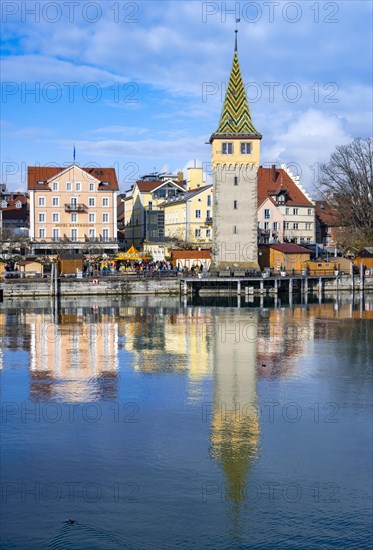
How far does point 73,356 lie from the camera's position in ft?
105

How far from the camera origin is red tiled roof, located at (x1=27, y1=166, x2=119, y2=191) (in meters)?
73.7

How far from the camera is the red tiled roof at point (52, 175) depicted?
73.7 m

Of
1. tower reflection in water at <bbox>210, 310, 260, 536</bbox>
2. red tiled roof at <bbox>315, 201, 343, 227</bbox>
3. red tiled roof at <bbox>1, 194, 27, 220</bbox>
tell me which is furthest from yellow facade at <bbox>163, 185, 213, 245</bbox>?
tower reflection in water at <bbox>210, 310, 260, 536</bbox>

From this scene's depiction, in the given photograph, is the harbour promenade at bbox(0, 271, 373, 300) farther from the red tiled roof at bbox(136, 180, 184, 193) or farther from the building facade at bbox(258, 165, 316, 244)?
the red tiled roof at bbox(136, 180, 184, 193)

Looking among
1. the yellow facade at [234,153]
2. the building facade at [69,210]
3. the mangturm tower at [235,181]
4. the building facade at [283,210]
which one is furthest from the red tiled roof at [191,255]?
the building facade at [283,210]

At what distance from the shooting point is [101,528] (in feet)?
48.6

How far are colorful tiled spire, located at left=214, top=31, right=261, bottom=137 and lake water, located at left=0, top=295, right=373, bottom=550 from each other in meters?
30.4

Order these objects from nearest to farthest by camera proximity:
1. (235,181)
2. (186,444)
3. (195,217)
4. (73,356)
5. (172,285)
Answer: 1. (186,444)
2. (73,356)
3. (172,285)
4. (235,181)
5. (195,217)

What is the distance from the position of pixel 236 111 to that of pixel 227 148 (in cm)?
326

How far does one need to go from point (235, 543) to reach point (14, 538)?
425 centimetres

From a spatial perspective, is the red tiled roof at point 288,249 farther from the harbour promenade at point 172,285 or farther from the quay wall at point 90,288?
the quay wall at point 90,288


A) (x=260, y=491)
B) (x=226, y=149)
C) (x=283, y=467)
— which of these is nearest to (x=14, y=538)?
(x=260, y=491)

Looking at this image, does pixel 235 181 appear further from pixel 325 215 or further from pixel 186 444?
pixel 186 444

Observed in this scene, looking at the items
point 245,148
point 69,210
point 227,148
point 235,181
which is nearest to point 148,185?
Answer: point 69,210
